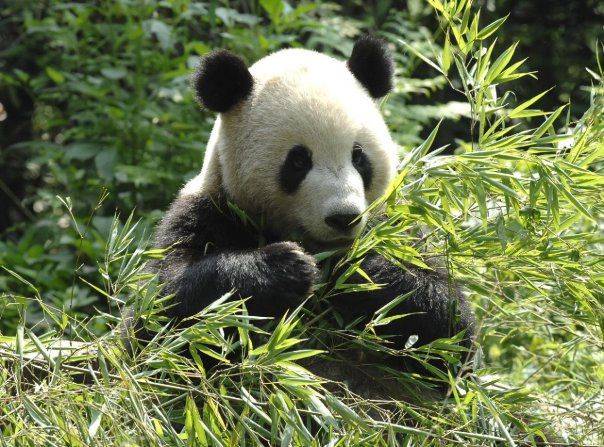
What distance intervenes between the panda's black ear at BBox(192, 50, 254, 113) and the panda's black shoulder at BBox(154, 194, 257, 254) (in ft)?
1.29

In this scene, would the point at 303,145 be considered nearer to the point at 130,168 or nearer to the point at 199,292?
the point at 199,292

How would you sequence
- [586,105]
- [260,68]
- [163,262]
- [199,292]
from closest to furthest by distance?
Answer: 1. [199,292]
2. [163,262]
3. [260,68]
4. [586,105]

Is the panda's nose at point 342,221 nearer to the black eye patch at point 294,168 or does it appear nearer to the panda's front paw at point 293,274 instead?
the panda's front paw at point 293,274

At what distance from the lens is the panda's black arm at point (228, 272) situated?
2924 millimetres

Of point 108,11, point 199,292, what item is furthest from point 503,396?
point 108,11

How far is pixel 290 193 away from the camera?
3426mm

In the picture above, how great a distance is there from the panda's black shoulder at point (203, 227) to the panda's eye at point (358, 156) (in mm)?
489

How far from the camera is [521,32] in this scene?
737 cm

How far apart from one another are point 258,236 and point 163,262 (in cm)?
41

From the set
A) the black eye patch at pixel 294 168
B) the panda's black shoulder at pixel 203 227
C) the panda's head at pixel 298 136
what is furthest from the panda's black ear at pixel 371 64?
the panda's black shoulder at pixel 203 227

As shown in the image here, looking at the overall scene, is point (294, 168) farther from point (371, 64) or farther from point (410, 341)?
point (410, 341)

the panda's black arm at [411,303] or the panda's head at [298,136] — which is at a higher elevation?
the panda's head at [298,136]

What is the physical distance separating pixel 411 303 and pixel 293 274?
44 cm

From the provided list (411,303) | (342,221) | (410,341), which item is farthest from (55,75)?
(410,341)
